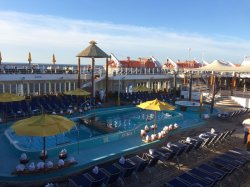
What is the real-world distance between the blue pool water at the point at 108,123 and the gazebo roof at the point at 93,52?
375 centimetres

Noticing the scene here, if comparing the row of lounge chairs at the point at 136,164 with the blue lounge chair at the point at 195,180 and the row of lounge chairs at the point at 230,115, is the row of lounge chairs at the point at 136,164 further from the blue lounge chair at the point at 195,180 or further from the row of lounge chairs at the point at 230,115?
the row of lounge chairs at the point at 230,115

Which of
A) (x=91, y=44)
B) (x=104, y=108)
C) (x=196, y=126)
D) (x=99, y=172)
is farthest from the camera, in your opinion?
(x=91, y=44)

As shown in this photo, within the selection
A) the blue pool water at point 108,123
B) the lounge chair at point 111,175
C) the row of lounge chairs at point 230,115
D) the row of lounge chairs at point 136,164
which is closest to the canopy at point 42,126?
the row of lounge chairs at point 136,164

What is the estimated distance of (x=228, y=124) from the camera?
13289 mm

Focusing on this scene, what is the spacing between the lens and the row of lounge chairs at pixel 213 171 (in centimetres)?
598

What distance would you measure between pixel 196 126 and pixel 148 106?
3762 millimetres

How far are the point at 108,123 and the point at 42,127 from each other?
7289 mm

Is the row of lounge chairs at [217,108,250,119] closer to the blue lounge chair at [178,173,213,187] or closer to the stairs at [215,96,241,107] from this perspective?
the stairs at [215,96,241,107]

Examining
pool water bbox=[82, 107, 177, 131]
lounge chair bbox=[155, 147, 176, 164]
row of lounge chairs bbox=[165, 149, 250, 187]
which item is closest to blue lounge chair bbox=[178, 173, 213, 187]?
row of lounge chairs bbox=[165, 149, 250, 187]

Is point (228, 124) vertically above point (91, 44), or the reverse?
point (91, 44)

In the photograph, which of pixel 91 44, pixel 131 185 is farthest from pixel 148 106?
pixel 91 44

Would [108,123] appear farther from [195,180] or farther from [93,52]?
[195,180]

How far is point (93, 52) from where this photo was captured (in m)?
17.2

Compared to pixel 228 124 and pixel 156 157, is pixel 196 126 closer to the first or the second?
pixel 228 124
